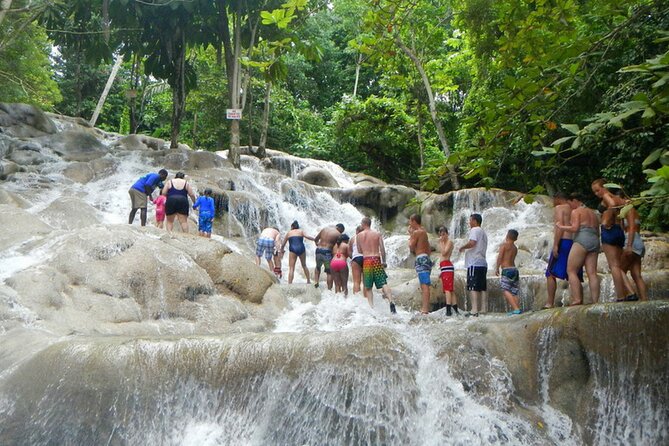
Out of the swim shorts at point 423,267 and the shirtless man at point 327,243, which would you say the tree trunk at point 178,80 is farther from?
the swim shorts at point 423,267

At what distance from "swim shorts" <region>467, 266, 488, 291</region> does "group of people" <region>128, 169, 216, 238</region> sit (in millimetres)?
5108

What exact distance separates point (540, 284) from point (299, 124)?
68.5ft

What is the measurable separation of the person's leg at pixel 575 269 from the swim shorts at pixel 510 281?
1282 mm

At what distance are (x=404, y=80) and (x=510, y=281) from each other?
438cm

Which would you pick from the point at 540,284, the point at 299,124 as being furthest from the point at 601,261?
the point at 299,124

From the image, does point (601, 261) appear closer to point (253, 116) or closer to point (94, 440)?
point (94, 440)

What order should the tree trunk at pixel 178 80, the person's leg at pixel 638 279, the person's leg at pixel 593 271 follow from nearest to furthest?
1. the person's leg at pixel 593 271
2. the person's leg at pixel 638 279
3. the tree trunk at pixel 178 80

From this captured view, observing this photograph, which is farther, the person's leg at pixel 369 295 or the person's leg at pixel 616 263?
the person's leg at pixel 369 295

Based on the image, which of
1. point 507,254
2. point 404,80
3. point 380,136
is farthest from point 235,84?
point 404,80

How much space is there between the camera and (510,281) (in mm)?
9523

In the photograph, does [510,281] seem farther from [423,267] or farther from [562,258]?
[423,267]

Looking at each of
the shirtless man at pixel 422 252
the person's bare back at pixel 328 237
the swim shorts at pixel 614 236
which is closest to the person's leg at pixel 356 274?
the person's bare back at pixel 328 237

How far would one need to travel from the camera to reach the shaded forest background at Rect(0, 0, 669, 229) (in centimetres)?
474

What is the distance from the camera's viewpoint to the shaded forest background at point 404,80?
4.74m
